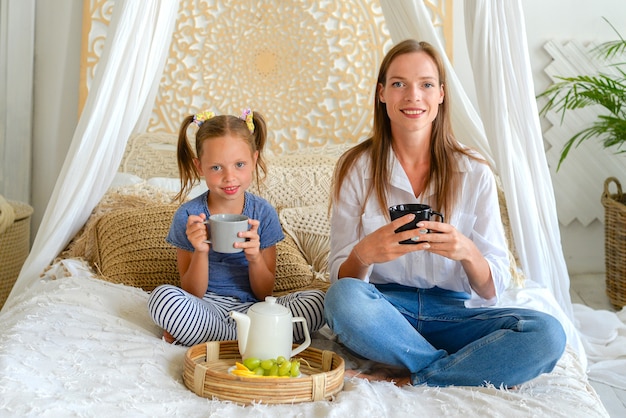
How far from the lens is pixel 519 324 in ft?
5.79

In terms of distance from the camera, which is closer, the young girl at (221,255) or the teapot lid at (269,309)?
the teapot lid at (269,309)

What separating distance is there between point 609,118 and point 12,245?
261 cm

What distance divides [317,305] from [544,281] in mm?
943

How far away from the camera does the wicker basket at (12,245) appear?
3.26m

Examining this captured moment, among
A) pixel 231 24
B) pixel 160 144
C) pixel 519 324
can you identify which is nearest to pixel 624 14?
pixel 231 24

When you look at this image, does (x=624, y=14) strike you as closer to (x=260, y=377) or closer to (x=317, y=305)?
(x=317, y=305)

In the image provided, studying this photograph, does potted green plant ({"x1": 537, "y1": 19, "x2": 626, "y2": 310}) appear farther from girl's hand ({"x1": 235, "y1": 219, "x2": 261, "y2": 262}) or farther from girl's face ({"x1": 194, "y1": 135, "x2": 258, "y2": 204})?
girl's hand ({"x1": 235, "y1": 219, "x2": 261, "y2": 262})

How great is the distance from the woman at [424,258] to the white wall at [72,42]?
1859mm

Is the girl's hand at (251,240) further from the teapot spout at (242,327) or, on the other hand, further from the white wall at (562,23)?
the white wall at (562,23)

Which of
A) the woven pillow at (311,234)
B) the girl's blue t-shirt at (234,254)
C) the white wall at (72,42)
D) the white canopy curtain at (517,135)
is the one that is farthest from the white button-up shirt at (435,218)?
the white wall at (72,42)

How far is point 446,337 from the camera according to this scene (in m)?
1.92

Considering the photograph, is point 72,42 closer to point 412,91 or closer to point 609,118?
point 412,91

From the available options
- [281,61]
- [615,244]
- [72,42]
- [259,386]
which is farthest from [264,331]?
[72,42]

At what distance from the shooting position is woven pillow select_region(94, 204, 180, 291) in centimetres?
247
